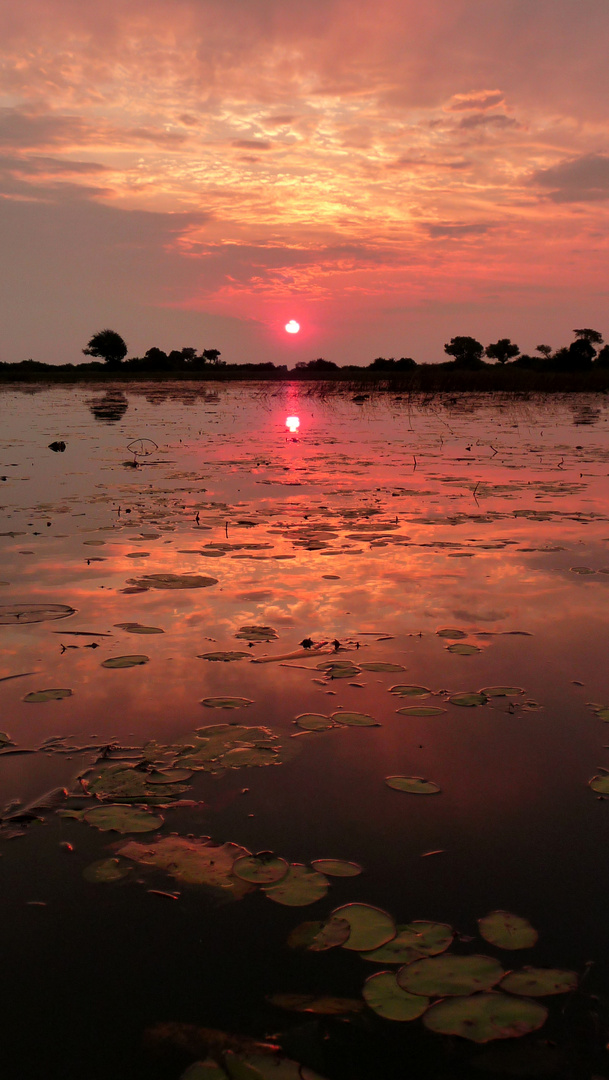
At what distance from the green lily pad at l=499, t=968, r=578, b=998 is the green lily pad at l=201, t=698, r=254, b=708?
1.53m

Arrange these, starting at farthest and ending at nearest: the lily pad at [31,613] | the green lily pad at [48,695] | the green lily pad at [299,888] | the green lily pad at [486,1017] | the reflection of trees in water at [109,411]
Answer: the reflection of trees in water at [109,411], the lily pad at [31,613], the green lily pad at [48,695], the green lily pad at [299,888], the green lily pad at [486,1017]

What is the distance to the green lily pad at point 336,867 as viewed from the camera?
78.8 inches

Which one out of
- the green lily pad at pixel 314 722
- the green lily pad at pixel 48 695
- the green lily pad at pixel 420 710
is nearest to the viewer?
the green lily pad at pixel 314 722

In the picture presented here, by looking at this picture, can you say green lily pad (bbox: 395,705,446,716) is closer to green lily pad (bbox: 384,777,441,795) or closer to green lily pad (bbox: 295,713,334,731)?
green lily pad (bbox: 295,713,334,731)

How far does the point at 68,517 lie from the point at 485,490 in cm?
436

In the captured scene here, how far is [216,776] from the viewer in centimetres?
250

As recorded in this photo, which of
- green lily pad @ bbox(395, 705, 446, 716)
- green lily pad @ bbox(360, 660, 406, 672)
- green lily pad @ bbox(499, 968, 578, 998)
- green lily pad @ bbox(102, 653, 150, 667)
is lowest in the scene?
green lily pad @ bbox(499, 968, 578, 998)

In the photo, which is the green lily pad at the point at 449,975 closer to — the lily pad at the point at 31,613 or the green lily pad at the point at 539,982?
the green lily pad at the point at 539,982

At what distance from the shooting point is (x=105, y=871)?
2.03 metres

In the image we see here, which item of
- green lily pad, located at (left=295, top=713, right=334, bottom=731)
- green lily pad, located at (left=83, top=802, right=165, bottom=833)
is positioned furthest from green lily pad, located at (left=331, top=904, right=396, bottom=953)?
green lily pad, located at (left=295, top=713, right=334, bottom=731)

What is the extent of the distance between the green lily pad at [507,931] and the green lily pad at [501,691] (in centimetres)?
127

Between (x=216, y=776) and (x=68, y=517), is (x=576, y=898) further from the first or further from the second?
(x=68, y=517)

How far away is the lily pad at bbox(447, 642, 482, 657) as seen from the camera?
351cm

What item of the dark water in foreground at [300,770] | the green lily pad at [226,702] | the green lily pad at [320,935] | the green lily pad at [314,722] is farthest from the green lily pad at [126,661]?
the green lily pad at [320,935]
